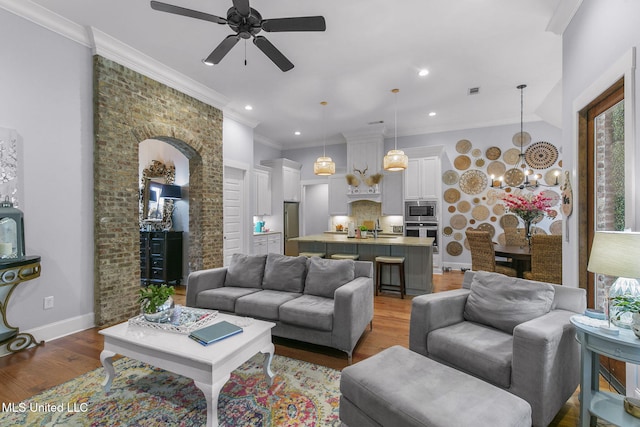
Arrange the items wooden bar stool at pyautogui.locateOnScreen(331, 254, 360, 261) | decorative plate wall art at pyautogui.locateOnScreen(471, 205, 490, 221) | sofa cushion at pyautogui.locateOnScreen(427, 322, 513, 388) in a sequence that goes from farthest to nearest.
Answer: decorative plate wall art at pyautogui.locateOnScreen(471, 205, 490, 221) < wooden bar stool at pyautogui.locateOnScreen(331, 254, 360, 261) < sofa cushion at pyautogui.locateOnScreen(427, 322, 513, 388)

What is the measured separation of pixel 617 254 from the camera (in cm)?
151

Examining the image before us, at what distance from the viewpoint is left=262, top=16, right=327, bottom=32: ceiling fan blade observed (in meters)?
2.36

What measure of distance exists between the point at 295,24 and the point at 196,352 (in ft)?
8.25

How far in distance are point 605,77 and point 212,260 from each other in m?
5.38

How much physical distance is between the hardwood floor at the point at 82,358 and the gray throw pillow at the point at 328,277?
544 millimetres

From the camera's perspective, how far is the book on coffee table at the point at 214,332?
1.98 meters

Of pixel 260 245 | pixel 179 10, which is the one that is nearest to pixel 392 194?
pixel 260 245

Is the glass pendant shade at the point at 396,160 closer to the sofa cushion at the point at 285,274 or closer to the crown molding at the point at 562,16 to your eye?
the crown molding at the point at 562,16

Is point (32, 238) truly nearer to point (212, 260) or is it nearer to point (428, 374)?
point (212, 260)

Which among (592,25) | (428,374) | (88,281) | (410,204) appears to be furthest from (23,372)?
(410,204)

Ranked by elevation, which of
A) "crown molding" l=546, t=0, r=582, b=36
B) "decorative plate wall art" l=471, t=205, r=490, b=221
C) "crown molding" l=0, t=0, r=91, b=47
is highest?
"crown molding" l=0, t=0, r=91, b=47

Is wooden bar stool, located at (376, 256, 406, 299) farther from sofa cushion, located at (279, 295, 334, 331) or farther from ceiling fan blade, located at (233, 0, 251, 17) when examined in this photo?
ceiling fan blade, located at (233, 0, 251, 17)

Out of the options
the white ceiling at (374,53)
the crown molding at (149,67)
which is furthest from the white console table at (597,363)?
the crown molding at (149,67)
